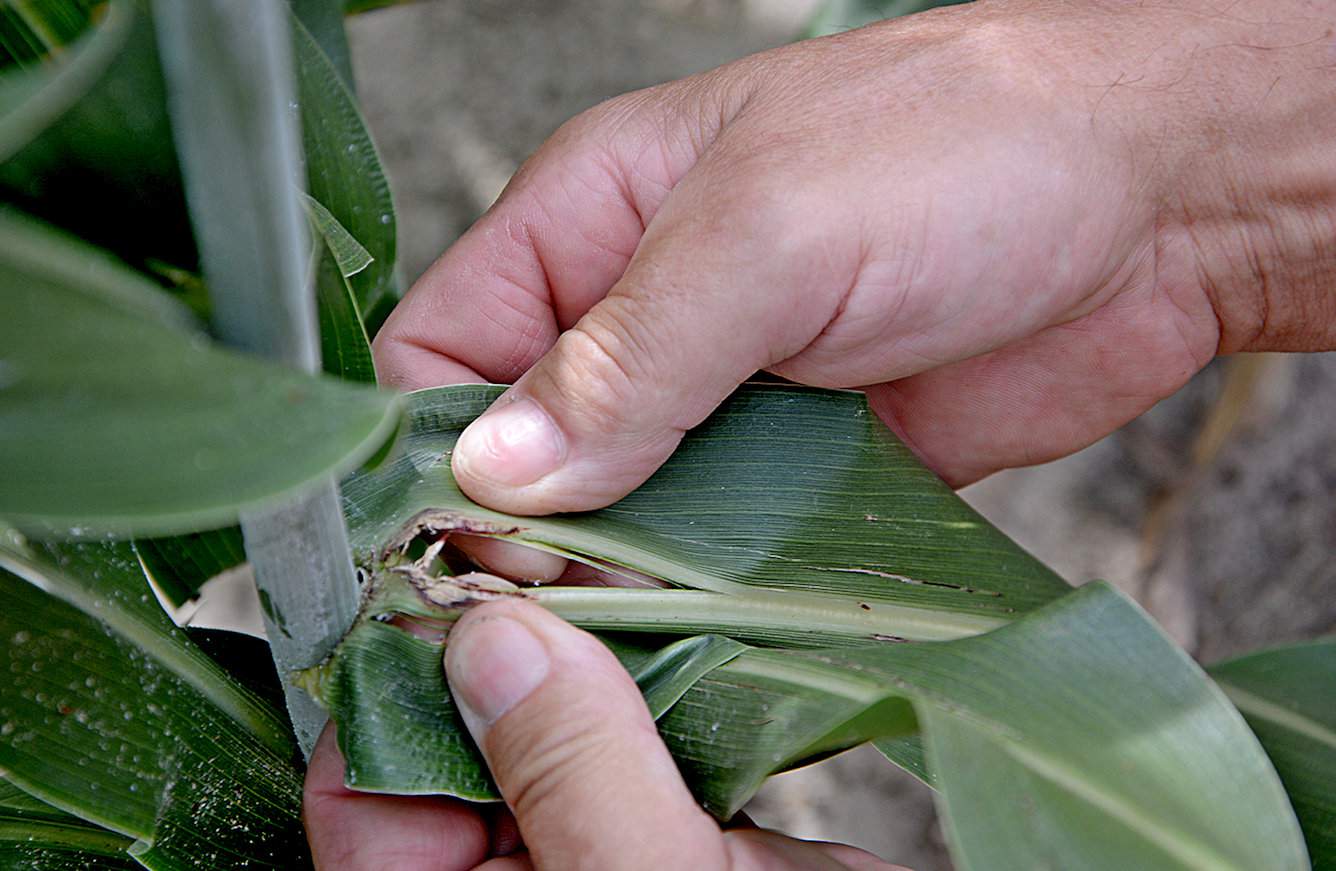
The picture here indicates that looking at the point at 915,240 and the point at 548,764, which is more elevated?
the point at 915,240

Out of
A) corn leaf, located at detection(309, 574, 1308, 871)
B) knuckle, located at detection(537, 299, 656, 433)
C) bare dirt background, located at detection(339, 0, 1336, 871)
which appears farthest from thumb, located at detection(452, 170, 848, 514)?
bare dirt background, located at detection(339, 0, 1336, 871)

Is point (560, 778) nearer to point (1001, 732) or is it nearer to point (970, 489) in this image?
point (1001, 732)

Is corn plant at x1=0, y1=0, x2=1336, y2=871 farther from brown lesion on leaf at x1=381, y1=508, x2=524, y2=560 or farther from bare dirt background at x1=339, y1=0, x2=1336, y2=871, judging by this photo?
bare dirt background at x1=339, y1=0, x2=1336, y2=871

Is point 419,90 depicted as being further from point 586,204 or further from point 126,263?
point 126,263

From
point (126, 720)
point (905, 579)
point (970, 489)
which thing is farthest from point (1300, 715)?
point (970, 489)

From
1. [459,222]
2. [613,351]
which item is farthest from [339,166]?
[459,222]

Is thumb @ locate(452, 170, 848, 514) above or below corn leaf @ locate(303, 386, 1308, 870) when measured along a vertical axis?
above

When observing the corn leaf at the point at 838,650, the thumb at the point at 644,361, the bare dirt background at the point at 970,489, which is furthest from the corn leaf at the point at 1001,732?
the bare dirt background at the point at 970,489
